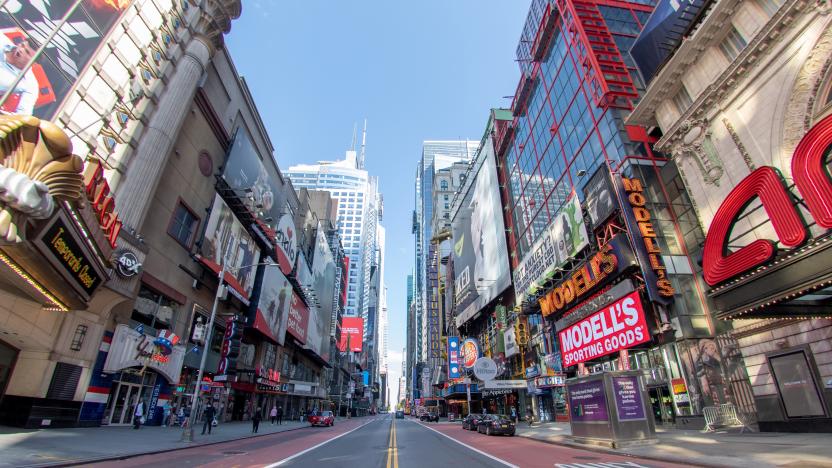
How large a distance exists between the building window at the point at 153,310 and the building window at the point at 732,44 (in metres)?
40.0

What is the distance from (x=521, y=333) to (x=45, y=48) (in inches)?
1794

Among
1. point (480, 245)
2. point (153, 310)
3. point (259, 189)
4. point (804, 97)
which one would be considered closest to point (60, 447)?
point (153, 310)

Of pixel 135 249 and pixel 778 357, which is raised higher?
pixel 135 249

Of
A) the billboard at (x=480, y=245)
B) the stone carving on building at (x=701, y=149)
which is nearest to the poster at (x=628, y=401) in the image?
the stone carving on building at (x=701, y=149)

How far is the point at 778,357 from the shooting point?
16.4 m

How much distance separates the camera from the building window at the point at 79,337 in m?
19.4

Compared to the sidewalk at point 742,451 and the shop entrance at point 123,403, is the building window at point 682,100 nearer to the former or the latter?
the sidewalk at point 742,451

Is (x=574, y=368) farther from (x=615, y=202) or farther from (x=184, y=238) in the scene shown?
(x=184, y=238)

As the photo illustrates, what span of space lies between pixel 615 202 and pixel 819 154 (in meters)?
12.9

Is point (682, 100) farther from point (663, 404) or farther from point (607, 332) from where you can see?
point (663, 404)

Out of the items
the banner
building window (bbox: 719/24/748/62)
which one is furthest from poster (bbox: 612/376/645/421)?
the banner

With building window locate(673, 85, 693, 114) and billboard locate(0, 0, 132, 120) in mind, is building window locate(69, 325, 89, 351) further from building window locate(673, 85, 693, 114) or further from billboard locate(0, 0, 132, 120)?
building window locate(673, 85, 693, 114)

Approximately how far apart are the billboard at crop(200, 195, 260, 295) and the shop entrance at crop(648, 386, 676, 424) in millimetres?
31348

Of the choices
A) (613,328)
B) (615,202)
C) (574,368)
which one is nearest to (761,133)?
(615,202)
